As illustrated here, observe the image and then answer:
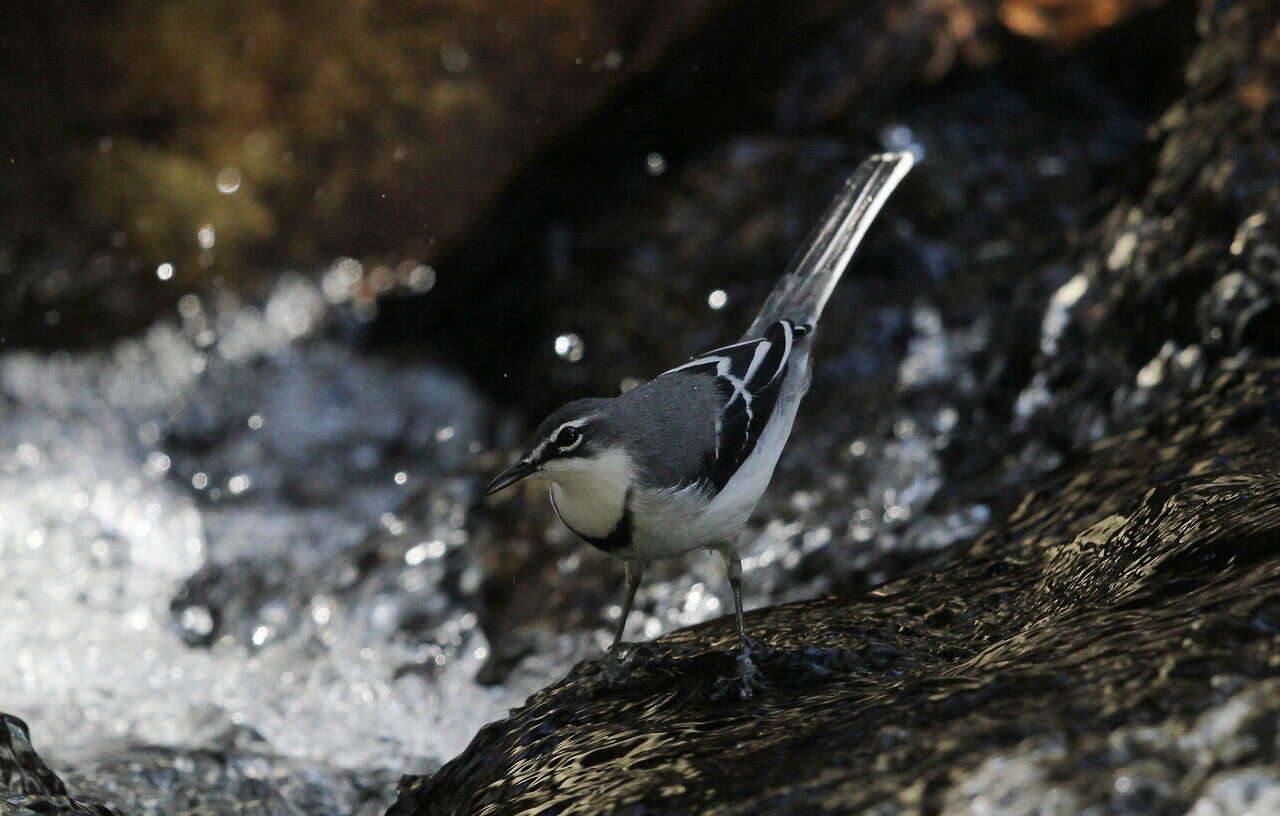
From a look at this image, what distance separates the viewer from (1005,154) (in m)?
9.20

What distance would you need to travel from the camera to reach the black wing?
4.84m

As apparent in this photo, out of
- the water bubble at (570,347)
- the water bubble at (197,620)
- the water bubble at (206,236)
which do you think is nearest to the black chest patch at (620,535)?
the water bubble at (197,620)

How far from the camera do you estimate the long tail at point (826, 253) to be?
5840mm

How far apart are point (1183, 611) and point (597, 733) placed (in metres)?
1.79

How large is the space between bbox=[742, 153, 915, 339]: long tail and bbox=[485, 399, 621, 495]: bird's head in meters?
1.42

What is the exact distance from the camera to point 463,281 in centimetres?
1001

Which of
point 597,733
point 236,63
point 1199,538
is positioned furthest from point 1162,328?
point 236,63

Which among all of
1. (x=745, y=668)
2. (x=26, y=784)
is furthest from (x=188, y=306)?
(x=745, y=668)

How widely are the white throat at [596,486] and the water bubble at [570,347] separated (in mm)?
4333

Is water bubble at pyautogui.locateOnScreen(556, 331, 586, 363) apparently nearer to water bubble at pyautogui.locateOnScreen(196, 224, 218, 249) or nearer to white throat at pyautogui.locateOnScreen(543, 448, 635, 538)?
water bubble at pyautogui.locateOnScreen(196, 224, 218, 249)

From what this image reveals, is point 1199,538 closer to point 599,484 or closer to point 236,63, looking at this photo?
point 599,484

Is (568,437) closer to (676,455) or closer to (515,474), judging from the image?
(515,474)

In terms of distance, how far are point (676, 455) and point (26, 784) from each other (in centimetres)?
251

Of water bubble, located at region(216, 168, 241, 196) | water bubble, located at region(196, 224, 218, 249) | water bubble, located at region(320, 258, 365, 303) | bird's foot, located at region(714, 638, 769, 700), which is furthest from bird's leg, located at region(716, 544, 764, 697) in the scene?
water bubble, located at region(196, 224, 218, 249)
